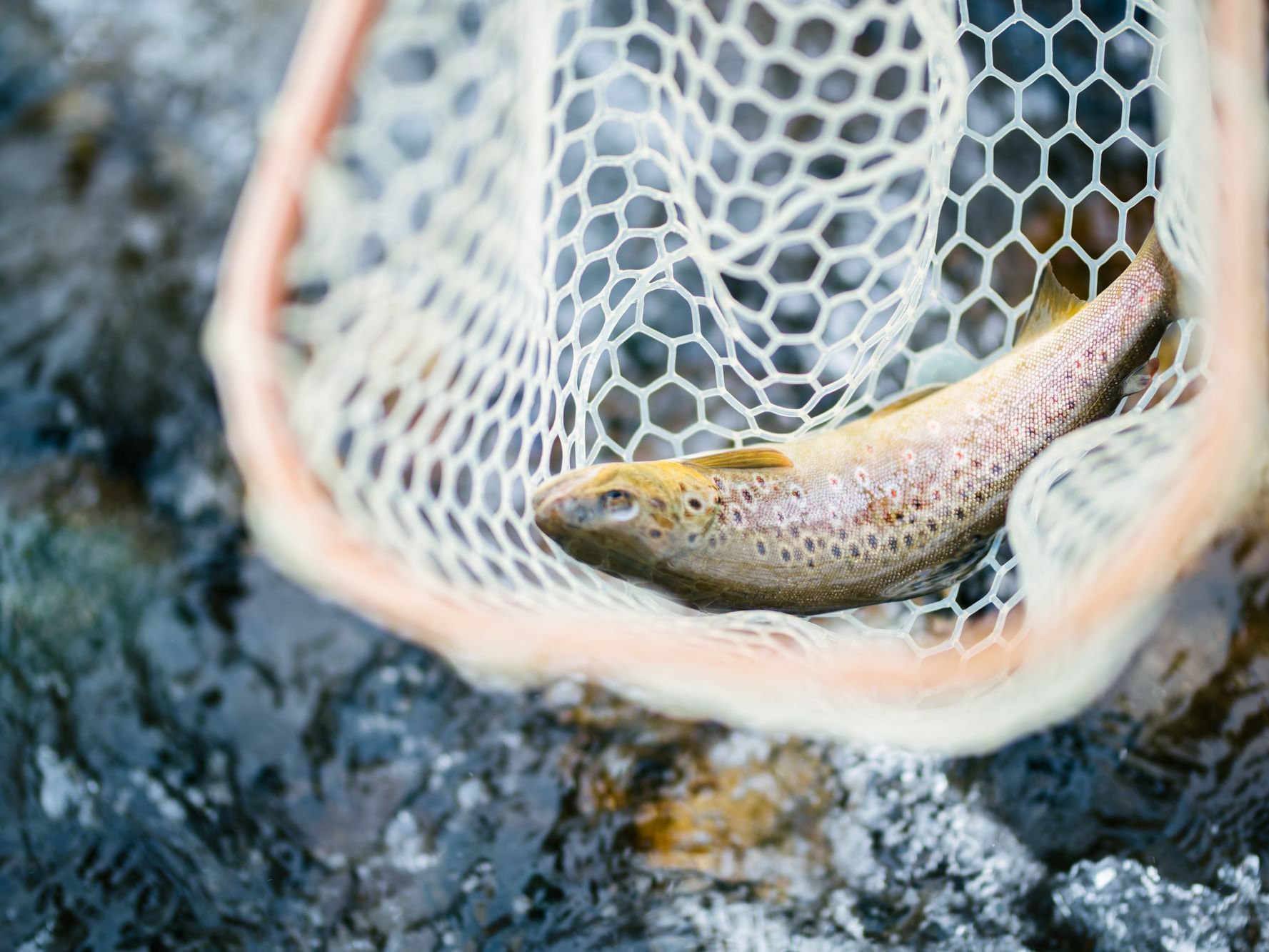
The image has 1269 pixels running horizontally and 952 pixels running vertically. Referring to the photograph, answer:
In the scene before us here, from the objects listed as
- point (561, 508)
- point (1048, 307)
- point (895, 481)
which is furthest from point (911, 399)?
point (561, 508)

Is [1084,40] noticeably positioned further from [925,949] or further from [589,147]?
[925,949]

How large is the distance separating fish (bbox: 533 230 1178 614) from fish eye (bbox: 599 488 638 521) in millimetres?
90

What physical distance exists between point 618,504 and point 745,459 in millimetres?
244

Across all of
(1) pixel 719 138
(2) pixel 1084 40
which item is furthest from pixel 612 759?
(2) pixel 1084 40

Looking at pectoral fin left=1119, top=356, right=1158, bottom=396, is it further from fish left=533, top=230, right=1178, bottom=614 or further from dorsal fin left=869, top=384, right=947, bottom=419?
dorsal fin left=869, top=384, right=947, bottom=419

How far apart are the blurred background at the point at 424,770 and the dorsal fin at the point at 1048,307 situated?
1.15m

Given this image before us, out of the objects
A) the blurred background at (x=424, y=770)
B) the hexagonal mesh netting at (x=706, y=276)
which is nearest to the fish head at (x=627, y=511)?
the hexagonal mesh netting at (x=706, y=276)

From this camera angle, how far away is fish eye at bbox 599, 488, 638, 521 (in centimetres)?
181

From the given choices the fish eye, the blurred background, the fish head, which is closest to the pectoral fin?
the fish head

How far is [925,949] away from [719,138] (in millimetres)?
2612

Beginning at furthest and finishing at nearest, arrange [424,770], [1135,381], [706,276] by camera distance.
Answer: [424,770] → [706,276] → [1135,381]

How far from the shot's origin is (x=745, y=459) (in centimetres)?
190

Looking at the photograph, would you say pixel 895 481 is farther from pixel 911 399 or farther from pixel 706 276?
pixel 706 276

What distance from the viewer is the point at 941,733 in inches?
90.1
